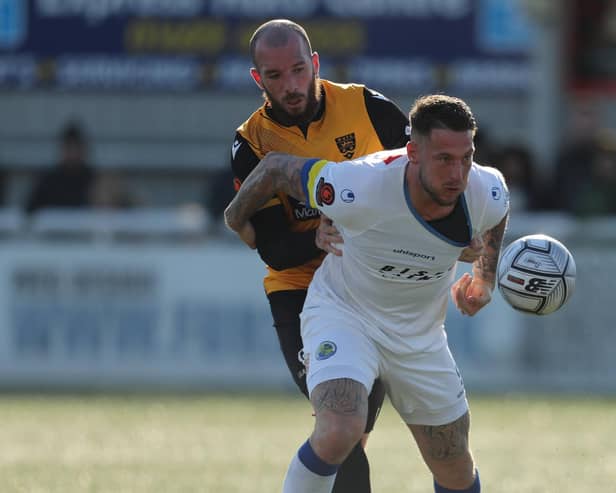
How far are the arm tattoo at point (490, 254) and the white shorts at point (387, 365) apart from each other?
1.16 feet

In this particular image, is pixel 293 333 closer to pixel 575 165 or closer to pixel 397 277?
pixel 397 277

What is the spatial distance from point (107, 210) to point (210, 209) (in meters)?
0.92

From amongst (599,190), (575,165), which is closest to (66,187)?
(575,165)

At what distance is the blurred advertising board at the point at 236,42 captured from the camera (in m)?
15.4

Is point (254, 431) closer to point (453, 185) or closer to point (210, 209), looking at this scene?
point (210, 209)

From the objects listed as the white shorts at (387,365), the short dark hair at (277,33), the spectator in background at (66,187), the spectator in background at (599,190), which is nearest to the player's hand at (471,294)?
the white shorts at (387,365)

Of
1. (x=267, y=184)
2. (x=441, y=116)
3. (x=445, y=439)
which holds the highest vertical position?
(x=441, y=116)

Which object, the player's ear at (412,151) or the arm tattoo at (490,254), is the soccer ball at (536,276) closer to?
the arm tattoo at (490,254)

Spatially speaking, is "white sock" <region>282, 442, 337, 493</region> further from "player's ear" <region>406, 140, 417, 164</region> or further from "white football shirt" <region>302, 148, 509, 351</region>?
"player's ear" <region>406, 140, 417, 164</region>

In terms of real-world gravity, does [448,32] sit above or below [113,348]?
above

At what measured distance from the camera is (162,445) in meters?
9.77

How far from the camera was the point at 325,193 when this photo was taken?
18.8 ft

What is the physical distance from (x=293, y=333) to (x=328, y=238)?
0.69m

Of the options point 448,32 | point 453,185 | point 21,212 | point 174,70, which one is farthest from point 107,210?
point 453,185
